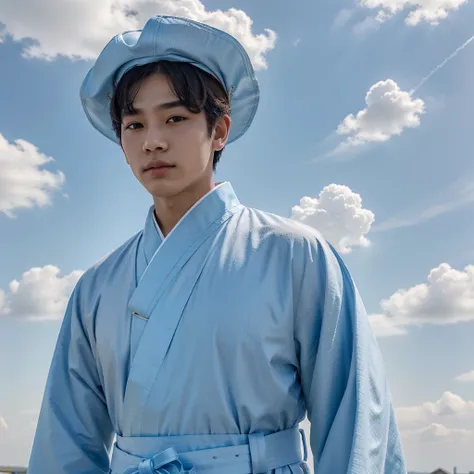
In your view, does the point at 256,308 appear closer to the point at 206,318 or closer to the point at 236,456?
the point at 206,318

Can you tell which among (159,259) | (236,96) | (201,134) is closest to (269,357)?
(159,259)

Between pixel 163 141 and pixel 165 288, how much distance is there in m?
0.49

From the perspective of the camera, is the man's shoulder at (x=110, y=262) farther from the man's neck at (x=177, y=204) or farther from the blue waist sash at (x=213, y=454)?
the blue waist sash at (x=213, y=454)

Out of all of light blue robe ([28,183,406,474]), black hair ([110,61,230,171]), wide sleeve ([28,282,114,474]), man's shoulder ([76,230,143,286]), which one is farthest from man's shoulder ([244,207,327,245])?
wide sleeve ([28,282,114,474])

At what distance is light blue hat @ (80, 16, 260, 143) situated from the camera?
2402 mm

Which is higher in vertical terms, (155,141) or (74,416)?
(155,141)

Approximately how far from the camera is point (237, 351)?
2.08 m

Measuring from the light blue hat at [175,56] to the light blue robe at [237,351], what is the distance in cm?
42

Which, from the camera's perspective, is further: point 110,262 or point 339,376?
point 110,262

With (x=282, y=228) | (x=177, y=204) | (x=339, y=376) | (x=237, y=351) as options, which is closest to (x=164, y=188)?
(x=177, y=204)

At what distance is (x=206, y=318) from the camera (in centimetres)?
212

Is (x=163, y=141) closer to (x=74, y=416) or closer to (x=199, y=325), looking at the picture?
(x=199, y=325)

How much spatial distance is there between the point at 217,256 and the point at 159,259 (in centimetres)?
20

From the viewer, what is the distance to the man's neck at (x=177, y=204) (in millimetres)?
2461
